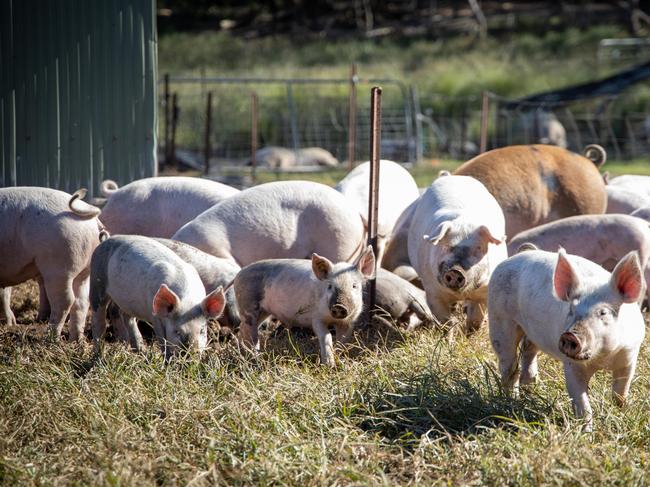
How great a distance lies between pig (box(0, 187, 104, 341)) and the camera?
558 cm

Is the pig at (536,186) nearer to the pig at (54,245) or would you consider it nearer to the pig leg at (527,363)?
the pig leg at (527,363)

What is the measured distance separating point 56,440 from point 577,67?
20.0 meters

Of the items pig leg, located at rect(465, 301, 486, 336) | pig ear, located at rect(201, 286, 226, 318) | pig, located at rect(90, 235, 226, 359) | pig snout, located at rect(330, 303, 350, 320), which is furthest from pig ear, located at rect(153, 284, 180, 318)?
pig leg, located at rect(465, 301, 486, 336)

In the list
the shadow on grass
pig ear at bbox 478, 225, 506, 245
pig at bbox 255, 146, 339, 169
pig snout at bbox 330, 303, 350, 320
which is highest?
pig ear at bbox 478, 225, 506, 245

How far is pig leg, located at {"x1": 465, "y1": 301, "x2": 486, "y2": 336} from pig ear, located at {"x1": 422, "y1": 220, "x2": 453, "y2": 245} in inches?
20.4

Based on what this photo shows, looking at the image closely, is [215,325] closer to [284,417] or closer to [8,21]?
[284,417]

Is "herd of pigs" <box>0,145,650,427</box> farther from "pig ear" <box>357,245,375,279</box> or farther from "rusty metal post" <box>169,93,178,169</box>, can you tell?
"rusty metal post" <box>169,93,178,169</box>

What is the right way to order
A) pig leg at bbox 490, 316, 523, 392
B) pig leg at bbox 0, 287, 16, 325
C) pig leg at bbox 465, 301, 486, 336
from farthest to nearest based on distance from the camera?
pig leg at bbox 0, 287, 16, 325
pig leg at bbox 465, 301, 486, 336
pig leg at bbox 490, 316, 523, 392

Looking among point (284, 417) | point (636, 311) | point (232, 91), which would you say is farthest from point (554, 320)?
point (232, 91)

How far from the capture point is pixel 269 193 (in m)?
6.37

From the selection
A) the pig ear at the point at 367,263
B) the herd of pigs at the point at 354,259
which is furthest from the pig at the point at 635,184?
the pig ear at the point at 367,263

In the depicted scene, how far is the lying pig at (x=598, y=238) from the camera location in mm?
5871

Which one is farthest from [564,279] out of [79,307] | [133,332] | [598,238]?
[79,307]

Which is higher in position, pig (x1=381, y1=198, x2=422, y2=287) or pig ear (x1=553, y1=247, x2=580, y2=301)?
pig ear (x1=553, y1=247, x2=580, y2=301)
